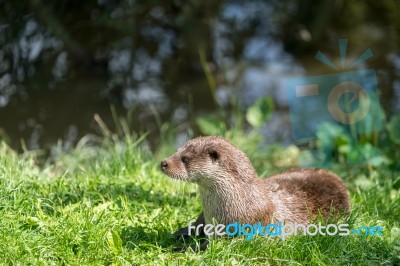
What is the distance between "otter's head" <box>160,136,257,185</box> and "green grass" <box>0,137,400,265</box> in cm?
34

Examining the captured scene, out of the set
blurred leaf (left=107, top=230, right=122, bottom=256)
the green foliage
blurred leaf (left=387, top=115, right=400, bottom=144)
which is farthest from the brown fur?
blurred leaf (left=387, top=115, right=400, bottom=144)

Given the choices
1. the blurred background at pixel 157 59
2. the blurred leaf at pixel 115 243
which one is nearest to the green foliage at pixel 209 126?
the blurred background at pixel 157 59

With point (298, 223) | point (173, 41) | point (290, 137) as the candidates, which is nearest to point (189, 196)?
Result: point (298, 223)

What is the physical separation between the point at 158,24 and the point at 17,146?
2783 mm

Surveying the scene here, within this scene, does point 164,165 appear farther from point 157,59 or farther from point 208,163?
point 157,59

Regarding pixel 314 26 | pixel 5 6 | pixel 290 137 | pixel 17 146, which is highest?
pixel 5 6

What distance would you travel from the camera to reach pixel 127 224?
389 centimetres

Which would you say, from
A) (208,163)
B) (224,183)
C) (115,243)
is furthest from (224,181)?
(115,243)

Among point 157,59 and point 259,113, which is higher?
point 157,59

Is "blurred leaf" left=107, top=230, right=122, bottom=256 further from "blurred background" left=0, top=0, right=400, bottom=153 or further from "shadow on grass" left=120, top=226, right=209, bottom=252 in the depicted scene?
"blurred background" left=0, top=0, right=400, bottom=153

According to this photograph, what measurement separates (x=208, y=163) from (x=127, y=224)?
64cm

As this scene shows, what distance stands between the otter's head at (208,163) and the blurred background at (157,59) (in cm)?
346

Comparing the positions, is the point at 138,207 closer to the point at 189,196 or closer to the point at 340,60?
the point at 189,196

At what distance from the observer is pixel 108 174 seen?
471 centimetres
